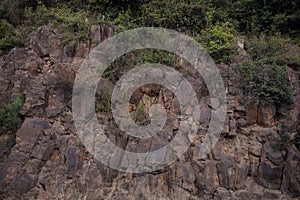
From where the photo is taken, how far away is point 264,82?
29.7 ft

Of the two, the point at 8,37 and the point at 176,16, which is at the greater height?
the point at 176,16

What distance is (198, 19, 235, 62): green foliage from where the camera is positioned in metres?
9.82

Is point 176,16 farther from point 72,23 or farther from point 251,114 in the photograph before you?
→ point 251,114

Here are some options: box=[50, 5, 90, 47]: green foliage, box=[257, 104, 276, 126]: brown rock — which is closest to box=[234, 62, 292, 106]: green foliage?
box=[257, 104, 276, 126]: brown rock

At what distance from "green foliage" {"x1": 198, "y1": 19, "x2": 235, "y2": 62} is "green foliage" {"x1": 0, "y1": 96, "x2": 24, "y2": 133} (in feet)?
20.9

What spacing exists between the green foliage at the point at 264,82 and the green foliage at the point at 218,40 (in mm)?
696

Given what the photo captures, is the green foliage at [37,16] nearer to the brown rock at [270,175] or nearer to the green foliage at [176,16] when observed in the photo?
the green foliage at [176,16]

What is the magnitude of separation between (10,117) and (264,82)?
7806 mm

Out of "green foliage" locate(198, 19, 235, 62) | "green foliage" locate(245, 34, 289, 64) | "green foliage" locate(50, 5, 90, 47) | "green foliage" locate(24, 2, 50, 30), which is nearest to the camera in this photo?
"green foliage" locate(245, 34, 289, 64)

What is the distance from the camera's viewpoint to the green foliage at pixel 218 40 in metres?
9.82

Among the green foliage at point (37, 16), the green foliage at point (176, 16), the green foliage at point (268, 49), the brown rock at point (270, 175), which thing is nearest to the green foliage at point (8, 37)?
the green foliage at point (37, 16)

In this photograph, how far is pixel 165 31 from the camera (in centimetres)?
1055

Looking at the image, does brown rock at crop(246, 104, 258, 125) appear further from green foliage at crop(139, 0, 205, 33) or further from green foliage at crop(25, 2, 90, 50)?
green foliage at crop(25, 2, 90, 50)

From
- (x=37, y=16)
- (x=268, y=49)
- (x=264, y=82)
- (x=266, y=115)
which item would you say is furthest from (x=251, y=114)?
(x=37, y=16)
